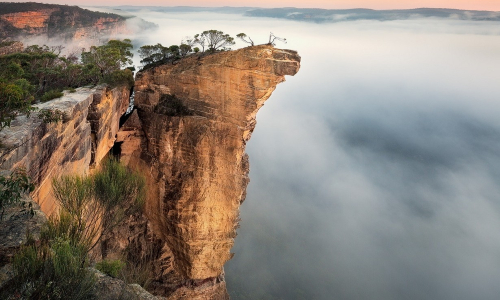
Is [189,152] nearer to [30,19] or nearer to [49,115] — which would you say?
[49,115]

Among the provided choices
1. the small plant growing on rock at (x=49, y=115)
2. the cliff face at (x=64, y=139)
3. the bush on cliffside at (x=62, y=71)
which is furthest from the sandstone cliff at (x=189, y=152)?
the small plant growing on rock at (x=49, y=115)

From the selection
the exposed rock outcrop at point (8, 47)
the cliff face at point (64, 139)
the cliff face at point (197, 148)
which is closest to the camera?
the cliff face at point (64, 139)

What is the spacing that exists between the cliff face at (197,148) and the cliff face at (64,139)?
110 inches

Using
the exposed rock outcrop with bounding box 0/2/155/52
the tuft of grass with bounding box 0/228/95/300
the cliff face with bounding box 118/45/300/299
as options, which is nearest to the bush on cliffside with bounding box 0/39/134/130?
the cliff face with bounding box 118/45/300/299

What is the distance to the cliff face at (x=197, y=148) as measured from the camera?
2290 cm

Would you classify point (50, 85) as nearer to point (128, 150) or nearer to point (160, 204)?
point (128, 150)

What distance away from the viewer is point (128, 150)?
26.0 m

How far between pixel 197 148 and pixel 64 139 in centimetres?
954

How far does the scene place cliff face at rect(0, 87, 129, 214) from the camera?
12.1 m

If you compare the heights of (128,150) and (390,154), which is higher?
(128,150)

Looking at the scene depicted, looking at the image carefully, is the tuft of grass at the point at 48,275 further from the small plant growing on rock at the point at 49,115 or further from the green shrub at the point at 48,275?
the small plant growing on rock at the point at 49,115

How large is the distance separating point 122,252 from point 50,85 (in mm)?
12466

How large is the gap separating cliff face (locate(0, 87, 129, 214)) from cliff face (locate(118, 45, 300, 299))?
2.78 meters

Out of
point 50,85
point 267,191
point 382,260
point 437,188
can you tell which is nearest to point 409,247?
point 382,260
